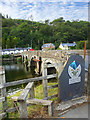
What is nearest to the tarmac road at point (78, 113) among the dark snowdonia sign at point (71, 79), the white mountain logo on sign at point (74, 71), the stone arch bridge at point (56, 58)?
the dark snowdonia sign at point (71, 79)

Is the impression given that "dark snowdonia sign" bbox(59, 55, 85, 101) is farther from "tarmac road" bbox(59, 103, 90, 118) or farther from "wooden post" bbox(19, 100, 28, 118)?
"wooden post" bbox(19, 100, 28, 118)

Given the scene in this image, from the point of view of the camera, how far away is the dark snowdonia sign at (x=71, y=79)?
2768 mm

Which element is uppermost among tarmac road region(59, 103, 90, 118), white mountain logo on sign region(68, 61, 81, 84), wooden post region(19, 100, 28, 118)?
white mountain logo on sign region(68, 61, 81, 84)

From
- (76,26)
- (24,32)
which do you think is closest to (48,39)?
(24,32)

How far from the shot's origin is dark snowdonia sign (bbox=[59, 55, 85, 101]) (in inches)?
109

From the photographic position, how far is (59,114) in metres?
2.35

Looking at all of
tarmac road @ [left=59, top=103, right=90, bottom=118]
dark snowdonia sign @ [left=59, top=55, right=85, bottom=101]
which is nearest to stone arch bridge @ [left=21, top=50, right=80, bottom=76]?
dark snowdonia sign @ [left=59, top=55, right=85, bottom=101]

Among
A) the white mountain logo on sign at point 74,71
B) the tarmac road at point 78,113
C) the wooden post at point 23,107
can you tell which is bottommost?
the tarmac road at point 78,113

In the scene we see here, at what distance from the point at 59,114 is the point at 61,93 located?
56 centimetres

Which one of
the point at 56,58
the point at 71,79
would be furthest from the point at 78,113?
the point at 56,58

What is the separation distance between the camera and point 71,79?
285cm

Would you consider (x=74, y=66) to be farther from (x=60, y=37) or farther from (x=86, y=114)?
(x=60, y=37)

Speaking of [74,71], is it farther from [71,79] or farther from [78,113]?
[78,113]

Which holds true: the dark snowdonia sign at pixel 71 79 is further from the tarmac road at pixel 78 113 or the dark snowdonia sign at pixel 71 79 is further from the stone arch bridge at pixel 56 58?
the tarmac road at pixel 78 113
